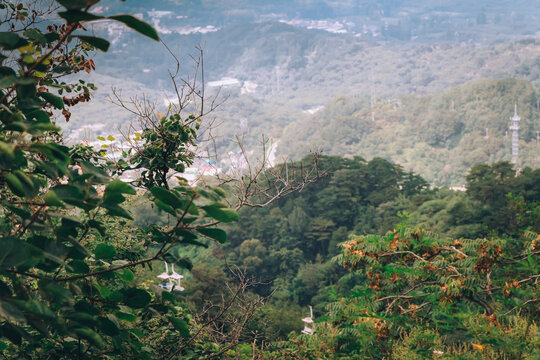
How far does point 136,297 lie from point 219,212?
0.74ft

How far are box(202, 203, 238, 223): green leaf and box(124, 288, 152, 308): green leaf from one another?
7.9 inches

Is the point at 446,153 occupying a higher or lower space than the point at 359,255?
lower

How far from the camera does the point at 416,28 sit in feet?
323

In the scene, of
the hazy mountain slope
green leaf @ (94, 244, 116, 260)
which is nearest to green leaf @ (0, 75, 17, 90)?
green leaf @ (94, 244, 116, 260)

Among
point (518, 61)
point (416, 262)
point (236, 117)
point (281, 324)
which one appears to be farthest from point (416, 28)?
point (416, 262)

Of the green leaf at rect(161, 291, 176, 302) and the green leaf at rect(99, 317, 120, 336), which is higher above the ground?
the green leaf at rect(99, 317, 120, 336)

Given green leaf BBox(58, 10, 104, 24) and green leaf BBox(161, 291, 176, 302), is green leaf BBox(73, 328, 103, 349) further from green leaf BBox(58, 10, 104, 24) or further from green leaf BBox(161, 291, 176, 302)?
green leaf BBox(58, 10, 104, 24)

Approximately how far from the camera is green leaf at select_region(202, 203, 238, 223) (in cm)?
59

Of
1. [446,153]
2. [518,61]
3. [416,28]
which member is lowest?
[446,153]

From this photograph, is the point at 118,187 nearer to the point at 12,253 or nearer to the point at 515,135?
the point at 12,253

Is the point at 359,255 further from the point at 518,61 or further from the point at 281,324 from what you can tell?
the point at 518,61

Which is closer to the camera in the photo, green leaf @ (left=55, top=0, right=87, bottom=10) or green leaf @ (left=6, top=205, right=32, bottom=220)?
green leaf @ (left=55, top=0, right=87, bottom=10)

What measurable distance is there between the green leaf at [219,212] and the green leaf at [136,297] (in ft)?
0.66

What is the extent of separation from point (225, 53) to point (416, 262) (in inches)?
3537
